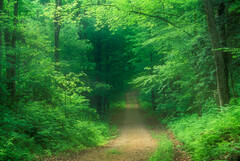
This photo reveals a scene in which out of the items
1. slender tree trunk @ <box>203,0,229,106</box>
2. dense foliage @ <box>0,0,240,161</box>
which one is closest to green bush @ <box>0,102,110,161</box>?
dense foliage @ <box>0,0,240,161</box>

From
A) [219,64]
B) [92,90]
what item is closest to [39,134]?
[92,90]

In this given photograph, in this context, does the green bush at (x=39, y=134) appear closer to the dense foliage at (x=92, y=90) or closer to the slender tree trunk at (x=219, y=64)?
the dense foliage at (x=92, y=90)

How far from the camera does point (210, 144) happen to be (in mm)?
6449

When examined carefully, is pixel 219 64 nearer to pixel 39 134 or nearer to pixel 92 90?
pixel 92 90

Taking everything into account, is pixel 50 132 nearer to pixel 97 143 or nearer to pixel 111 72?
pixel 97 143

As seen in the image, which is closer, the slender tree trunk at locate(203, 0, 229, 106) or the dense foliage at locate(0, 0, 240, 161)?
the dense foliage at locate(0, 0, 240, 161)

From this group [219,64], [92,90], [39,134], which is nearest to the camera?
[219,64]

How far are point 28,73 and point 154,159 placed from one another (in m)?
7.64

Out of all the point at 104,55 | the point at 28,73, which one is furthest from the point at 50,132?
the point at 104,55

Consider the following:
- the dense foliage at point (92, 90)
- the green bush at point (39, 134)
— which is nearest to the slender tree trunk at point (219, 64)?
the dense foliage at point (92, 90)

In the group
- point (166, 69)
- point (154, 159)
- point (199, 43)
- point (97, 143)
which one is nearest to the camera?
point (154, 159)

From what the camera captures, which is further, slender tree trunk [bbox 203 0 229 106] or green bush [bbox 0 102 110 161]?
slender tree trunk [bbox 203 0 229 106]

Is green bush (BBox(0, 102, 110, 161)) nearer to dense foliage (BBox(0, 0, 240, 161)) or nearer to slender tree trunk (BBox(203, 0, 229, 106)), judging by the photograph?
dense foliage (BBox(0, 0, 240, 161))

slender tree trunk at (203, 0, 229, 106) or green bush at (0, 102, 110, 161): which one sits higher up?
slender tree trunk at (203, 0, 229, 106)
